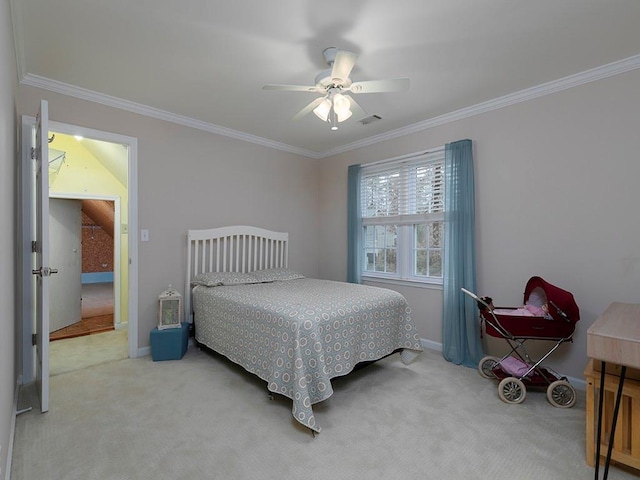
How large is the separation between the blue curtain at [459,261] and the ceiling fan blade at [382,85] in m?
1.44

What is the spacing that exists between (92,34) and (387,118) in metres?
2.64

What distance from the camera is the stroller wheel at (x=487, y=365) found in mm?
2803

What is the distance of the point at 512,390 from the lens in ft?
7.91

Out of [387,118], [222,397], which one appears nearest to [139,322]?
[222,397]

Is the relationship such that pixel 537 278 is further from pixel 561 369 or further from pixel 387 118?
pixel 387 118

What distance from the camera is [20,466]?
1.67 m

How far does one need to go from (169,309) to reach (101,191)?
2309 millimetres

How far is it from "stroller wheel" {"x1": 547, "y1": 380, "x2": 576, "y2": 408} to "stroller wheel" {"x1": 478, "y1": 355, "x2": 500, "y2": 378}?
46 centimetres

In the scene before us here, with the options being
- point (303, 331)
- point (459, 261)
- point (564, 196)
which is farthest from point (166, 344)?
point (564, 196)

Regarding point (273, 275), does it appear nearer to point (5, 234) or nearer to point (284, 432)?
point (284, 432)

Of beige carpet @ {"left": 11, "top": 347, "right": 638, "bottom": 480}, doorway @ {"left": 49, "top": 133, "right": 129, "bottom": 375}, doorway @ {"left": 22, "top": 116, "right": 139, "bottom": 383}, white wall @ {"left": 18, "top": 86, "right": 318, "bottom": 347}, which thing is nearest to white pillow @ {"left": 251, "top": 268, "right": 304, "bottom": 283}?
white wall @ {"left": 18, "top": 86, "right": 318, "bottom": 347}

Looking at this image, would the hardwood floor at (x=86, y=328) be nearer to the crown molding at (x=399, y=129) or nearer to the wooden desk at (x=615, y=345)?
the crown molding at (x=399, y=129)

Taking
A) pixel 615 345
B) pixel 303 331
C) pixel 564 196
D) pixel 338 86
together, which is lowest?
pixel 303 331

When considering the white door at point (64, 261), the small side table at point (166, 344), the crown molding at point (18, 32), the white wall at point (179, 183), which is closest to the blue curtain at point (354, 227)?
the white wall at point (179, 183)
